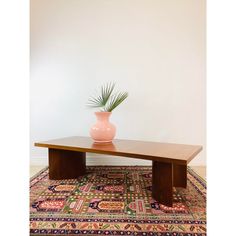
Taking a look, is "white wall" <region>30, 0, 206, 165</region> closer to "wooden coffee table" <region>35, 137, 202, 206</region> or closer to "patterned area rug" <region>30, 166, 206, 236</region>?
"wooden coffee table" <region>35, 137, 202, 206</region>

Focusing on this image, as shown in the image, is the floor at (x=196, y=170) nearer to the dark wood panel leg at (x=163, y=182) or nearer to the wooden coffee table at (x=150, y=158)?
the wooden coffee table at (x=150, y=158)

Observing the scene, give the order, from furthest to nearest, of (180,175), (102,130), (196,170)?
1. (196,170)
2. (102,130)
3. (180,175)

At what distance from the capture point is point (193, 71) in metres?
2.38

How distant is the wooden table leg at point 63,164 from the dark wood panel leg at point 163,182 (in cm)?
90

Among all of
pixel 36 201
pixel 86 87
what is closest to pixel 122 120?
pixel 86 87

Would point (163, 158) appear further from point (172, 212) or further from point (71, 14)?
point (71, 14)

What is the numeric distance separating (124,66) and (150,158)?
148 centimetres

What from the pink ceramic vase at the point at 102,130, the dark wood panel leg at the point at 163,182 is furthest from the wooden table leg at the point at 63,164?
the dark wood panel leg at the point at 163,182

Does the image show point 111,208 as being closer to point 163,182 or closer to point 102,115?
point 163,182

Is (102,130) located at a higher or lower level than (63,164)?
higher

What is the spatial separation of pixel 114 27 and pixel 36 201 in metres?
2.16
